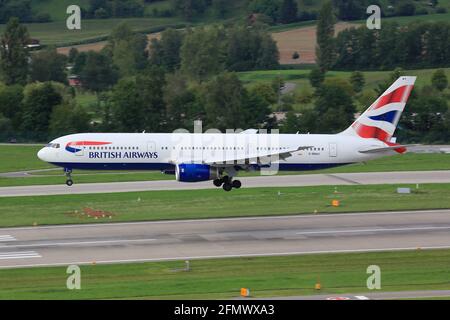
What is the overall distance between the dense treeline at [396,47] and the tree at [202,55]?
28181 millimetres

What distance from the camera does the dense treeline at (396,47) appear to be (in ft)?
606

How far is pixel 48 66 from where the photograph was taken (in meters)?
174

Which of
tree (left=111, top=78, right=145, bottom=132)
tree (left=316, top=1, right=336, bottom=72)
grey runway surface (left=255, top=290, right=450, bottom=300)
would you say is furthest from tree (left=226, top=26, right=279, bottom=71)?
grey runway surface (left=255, top=290, right=450, bottom=300)

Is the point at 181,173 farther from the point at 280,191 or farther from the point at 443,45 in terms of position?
the point at 443,45

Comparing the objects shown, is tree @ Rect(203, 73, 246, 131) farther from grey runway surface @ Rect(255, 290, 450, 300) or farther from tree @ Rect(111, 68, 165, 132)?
grey runway surface @ Rect(255, 290, 450, 300)

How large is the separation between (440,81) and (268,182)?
79252 millimetres

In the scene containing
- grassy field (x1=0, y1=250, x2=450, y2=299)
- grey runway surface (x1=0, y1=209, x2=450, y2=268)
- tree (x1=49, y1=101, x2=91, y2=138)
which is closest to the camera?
grassy field (x1=0, y1=250, x2=450, y2=299)

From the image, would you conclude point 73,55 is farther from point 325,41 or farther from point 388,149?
point 388,149

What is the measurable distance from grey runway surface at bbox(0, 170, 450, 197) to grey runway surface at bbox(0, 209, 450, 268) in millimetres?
16451

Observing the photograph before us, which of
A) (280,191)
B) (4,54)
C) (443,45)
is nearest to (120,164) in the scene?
(280,191)

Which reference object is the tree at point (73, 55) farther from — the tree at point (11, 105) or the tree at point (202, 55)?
the tree at point (11, 105)

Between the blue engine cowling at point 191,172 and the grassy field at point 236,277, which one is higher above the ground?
the blue engine cowling at point 191,172

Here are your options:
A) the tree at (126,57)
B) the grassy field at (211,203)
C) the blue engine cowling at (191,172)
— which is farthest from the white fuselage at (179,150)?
the tree at (126,57)

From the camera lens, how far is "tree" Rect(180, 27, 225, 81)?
173250 millimetres
